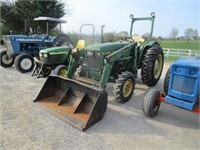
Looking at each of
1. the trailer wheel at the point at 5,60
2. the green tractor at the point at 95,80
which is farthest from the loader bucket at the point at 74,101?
the trailer wheel at the point at 5,60

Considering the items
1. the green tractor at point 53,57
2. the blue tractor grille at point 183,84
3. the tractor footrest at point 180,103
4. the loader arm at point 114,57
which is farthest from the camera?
the green tractor at point 53,57

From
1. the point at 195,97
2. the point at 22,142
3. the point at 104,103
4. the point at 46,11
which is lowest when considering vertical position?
the point at 22,142

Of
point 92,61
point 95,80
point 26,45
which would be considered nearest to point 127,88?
point 95,80

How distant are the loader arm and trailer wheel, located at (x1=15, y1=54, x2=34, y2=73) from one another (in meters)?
3.91

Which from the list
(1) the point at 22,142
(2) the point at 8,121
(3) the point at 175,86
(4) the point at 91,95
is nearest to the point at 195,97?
(3) the point at 175,86

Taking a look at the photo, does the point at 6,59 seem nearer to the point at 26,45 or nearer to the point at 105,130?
the point at 26,45

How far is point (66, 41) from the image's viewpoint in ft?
25.6

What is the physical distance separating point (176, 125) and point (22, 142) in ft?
7.69

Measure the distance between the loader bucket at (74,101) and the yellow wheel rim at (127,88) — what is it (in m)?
0.93

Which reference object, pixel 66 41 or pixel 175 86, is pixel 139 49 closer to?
pixel 175 86

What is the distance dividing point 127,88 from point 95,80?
27.5 inches

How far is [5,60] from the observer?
7922mm

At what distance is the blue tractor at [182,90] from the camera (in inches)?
116

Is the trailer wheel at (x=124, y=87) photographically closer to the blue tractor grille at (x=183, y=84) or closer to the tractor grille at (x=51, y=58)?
the blue tractor grille at (x=183, y=84)
